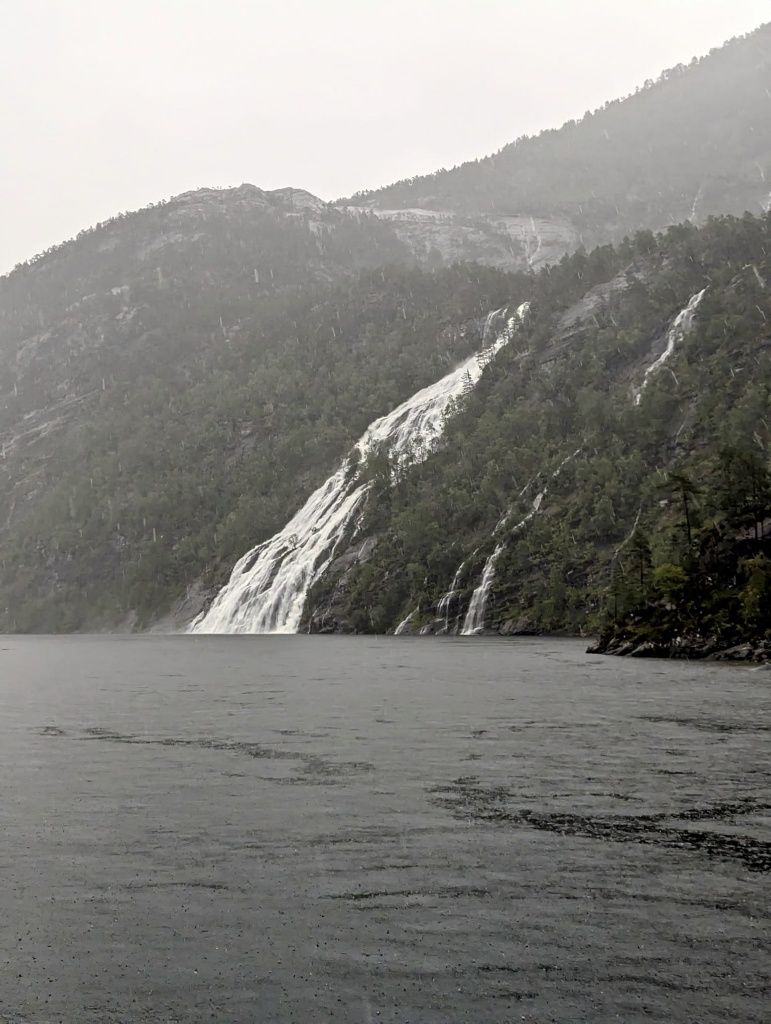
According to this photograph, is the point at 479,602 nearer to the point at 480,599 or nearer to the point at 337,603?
the point at 480,599

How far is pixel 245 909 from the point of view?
11.3 metres

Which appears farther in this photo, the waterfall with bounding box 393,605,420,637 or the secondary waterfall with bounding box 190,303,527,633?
the secondary waterfall with bounding box 190,303,527,633

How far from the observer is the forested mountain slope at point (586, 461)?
93500 millimetres

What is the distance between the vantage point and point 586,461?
109125 millimetres

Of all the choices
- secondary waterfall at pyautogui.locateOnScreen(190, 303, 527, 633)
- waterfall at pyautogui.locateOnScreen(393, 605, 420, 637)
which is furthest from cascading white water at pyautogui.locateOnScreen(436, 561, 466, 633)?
secondary waterfall at pyautogui.locateOnScreen(190, 303, 527, 633)

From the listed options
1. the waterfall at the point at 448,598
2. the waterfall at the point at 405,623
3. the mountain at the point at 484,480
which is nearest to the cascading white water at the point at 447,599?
the waterfall at the point at 448,598

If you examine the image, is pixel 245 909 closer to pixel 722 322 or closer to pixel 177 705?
pixel 177 705

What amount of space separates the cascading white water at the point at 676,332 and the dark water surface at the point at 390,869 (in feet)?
316

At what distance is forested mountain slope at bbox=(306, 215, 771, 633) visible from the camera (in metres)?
93.5

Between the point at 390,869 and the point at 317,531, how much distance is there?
124463mm

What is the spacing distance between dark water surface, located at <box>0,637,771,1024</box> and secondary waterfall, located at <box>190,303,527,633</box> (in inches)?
3683

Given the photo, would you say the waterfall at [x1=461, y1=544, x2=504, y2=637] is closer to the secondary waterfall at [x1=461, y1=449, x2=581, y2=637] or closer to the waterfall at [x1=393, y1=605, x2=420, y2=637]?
the secondary waterfall at [x1=461, y1=449, x2=581, y2=637]

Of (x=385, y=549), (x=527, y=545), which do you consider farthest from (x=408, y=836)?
(x=385, y=549)

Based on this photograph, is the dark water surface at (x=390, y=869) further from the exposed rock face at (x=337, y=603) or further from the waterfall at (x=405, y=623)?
the exposed rock face at (x=337, y=603)
